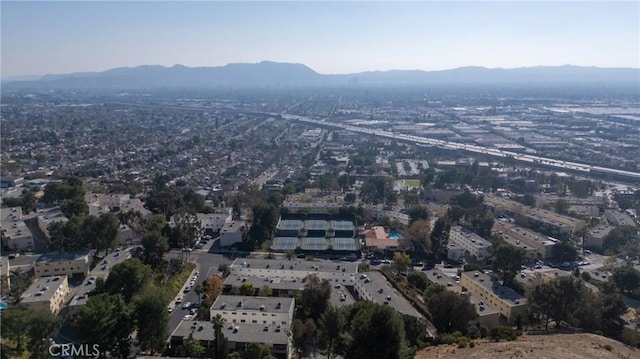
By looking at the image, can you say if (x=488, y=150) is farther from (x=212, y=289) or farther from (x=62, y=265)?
(x=62, y=265)

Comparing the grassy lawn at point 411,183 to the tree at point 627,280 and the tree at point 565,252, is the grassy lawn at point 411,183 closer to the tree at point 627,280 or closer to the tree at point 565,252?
the tree at point 565,252

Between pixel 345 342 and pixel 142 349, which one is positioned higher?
pixel 345 342

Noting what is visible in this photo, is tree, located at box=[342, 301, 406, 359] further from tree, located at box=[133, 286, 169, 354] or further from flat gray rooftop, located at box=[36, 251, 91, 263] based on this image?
flat gray rooftop, located at box=[36, 251, 91, 263]

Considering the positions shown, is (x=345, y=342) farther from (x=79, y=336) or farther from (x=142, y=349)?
(x=79, y=336)

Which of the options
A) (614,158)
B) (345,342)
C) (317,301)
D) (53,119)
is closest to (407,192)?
(317,301)

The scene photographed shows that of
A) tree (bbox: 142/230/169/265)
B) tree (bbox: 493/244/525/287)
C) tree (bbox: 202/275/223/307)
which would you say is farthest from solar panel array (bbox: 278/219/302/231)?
tree (bbox: 493/244/525/287)

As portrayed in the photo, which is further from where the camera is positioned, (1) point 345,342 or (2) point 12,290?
(2) point 12,290

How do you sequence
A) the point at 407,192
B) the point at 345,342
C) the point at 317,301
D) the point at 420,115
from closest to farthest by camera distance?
the point at 345,342
the point at 317,301
the point at 407,192
the point at 420,115

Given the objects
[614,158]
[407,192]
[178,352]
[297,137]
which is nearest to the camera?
[178,352]
